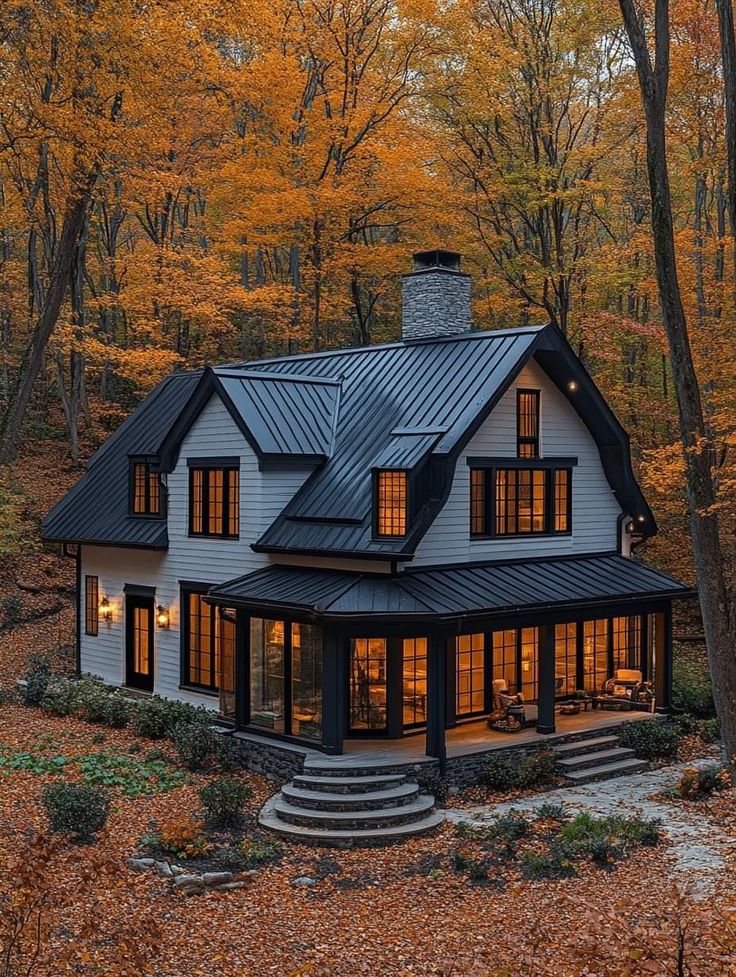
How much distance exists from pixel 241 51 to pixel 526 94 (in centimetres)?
1416

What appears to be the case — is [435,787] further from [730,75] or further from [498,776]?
[730,75]

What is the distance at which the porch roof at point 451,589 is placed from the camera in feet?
50.1

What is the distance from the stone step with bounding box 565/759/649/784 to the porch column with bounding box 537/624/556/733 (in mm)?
1009

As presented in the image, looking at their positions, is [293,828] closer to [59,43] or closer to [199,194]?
[59,43]

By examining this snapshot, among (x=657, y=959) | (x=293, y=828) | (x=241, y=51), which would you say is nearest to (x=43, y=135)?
(x=293, y=828)

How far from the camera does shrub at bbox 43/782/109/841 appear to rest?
39.2 ft

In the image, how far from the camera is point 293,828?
44.0ft

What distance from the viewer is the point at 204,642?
62.6 ft

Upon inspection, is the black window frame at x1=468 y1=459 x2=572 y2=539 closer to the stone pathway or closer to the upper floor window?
the upper floor window

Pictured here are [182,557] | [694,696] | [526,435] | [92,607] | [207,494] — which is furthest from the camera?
[92,607]

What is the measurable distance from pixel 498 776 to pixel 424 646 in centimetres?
253

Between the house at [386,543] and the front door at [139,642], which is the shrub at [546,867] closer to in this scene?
the house at [386,543]

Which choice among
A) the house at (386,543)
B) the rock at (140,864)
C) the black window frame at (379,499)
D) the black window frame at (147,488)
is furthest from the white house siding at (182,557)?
the rock at (140,864)

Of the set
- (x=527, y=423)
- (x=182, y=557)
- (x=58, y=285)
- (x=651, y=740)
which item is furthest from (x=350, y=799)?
(x=58, y=285)
